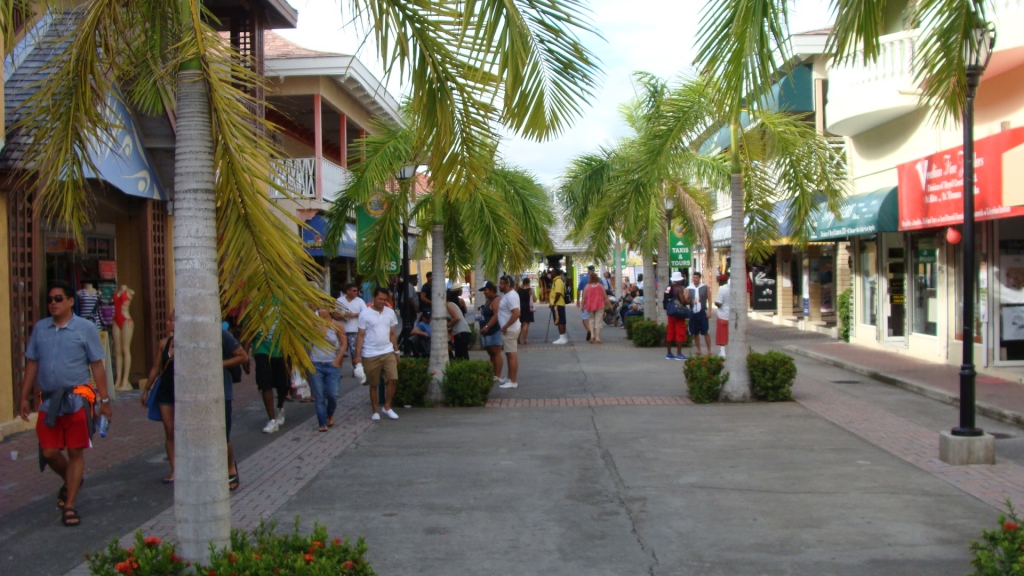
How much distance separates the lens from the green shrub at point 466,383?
11984mm

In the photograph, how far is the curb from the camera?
10664 mm

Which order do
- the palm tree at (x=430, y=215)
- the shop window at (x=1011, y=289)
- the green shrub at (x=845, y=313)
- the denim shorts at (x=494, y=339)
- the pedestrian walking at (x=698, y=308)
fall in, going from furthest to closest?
the green shrub at (x=845, y=313)
the pedestrian walking at (x=698, y=308)
the shop window at (x=1011, y=289)
the denim shorts at (x=494, y=339)
the palm tree at (x=430, y=215)

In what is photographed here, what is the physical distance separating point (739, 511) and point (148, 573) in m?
4.23

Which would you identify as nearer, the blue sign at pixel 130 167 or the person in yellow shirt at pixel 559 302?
the blue sign at pixel 130 167

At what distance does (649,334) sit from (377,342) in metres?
11.6

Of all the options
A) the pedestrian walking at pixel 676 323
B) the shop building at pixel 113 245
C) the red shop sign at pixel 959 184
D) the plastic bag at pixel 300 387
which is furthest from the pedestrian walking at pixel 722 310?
the shop building at pixel 113 245

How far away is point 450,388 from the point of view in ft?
39.7

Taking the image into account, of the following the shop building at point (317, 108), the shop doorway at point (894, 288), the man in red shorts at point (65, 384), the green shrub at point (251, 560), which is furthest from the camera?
the shop building at point (317, 108)

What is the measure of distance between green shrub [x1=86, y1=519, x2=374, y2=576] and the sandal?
2.65 m

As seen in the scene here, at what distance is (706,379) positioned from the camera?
39.5 feet

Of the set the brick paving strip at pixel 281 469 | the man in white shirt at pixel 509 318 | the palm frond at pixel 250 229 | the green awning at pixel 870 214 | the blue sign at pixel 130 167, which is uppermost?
the blue sign at pixel 130 167

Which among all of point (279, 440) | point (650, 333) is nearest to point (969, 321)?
point (279, 440)

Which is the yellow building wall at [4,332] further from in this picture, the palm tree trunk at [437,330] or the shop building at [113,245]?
the palm tree trunk at [437,330]

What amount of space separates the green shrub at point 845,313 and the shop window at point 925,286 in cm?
328
